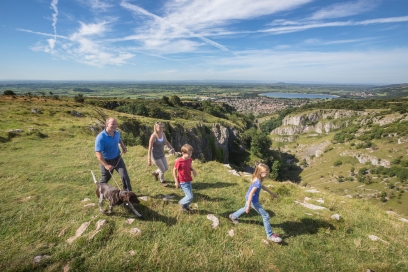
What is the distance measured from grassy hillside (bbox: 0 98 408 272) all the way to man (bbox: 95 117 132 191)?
4.46ft

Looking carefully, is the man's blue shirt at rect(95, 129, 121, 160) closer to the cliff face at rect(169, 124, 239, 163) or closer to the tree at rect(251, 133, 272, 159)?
the cliff face at rect(169, 124, 239, 163)

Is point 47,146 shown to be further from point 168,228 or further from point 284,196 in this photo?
point 284,196

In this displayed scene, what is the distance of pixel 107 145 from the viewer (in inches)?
289

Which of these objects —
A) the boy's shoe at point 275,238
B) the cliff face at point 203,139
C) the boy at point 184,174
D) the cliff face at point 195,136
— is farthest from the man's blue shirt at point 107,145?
the cliff face at point 203,139

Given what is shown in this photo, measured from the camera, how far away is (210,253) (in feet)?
18.9

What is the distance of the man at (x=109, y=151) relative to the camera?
23.1 ft

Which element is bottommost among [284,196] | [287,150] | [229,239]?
[287,150]

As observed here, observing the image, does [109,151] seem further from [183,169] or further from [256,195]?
[256,195]

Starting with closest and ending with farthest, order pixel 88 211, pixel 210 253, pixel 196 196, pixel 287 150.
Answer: pixel 210 253
pixel 88 211
pixel 196 196
pixel 287 150

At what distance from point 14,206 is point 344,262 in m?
11.5

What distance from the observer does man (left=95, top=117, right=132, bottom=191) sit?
704 cm

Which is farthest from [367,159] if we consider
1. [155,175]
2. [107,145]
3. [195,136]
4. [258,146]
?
[107,145]

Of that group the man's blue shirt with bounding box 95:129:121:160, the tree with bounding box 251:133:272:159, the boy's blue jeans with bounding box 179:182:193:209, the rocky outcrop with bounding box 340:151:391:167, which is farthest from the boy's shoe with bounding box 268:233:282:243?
the rocky outcrop with bounding box 340:151:391:167

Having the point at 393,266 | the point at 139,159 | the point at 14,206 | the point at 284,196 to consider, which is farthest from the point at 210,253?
the point at 139,159
